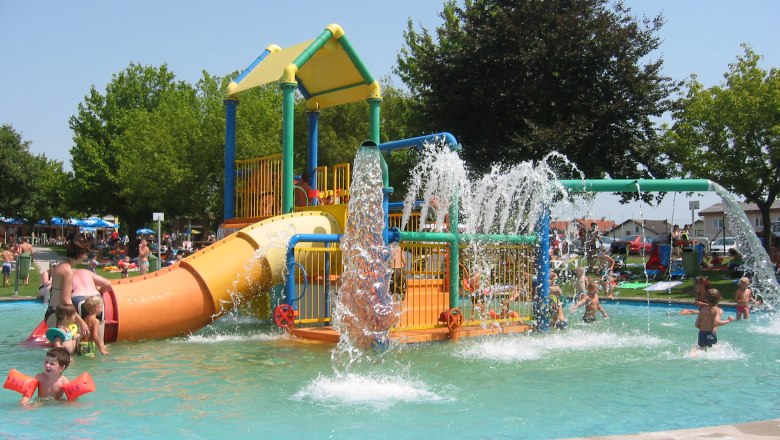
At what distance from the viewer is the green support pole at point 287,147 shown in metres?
12.5

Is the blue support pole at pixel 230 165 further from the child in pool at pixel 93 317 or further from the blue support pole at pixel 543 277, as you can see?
the blue support pole at pixel 543 277

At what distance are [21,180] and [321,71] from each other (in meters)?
51.8

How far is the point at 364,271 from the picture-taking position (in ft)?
23.9

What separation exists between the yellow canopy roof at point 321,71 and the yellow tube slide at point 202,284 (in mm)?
3279

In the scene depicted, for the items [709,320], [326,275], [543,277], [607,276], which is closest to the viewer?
[709,320]

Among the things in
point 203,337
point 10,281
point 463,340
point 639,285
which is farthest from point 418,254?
point 10,281

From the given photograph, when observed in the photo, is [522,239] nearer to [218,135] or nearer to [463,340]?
[463,340]

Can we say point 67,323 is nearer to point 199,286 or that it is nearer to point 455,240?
point 199,286

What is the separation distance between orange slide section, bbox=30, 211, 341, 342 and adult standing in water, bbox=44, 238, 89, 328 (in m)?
1.35

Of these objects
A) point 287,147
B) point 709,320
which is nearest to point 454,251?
point 709,320

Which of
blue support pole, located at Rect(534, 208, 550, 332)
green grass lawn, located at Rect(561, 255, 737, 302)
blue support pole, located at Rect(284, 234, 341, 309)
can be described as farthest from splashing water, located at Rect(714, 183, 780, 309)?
blue support pole, located at Rect(284, 234, 341, 309)


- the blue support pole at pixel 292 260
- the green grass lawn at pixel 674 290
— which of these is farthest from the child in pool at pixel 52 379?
the green grass lawn at pixel 674 290

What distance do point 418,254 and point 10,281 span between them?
53.1ft

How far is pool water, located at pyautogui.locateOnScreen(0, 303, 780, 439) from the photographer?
5680 millimetres
